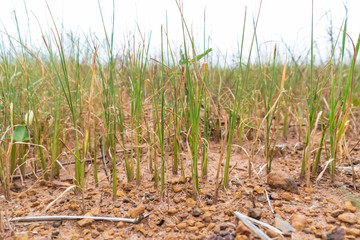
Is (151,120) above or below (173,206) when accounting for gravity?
above

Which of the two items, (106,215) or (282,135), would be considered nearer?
(106,215)

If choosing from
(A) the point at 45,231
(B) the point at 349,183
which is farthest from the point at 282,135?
(A) the point at 45,231

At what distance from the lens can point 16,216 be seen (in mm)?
1164

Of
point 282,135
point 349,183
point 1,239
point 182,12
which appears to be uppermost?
point 182,12

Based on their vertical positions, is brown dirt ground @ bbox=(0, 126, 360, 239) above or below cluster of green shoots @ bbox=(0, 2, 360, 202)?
below

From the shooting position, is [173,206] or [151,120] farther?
[151,120]

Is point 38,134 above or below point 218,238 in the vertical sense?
above

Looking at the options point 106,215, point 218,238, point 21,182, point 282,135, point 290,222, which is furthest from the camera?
point 282,135

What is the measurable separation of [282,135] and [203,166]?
107cm

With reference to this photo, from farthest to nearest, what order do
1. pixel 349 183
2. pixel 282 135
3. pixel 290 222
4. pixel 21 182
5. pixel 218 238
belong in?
pixel 282 135, pixel 21 182, pixel 349 183, pixel 290 222, pixel 218 238

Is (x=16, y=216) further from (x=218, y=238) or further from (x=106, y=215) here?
(x=218, y=238)

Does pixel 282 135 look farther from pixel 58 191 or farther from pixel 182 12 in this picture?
pixel 58 191

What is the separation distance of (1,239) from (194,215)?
0.69 m

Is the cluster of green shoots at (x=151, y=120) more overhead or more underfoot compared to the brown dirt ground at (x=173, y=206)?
more overhead
